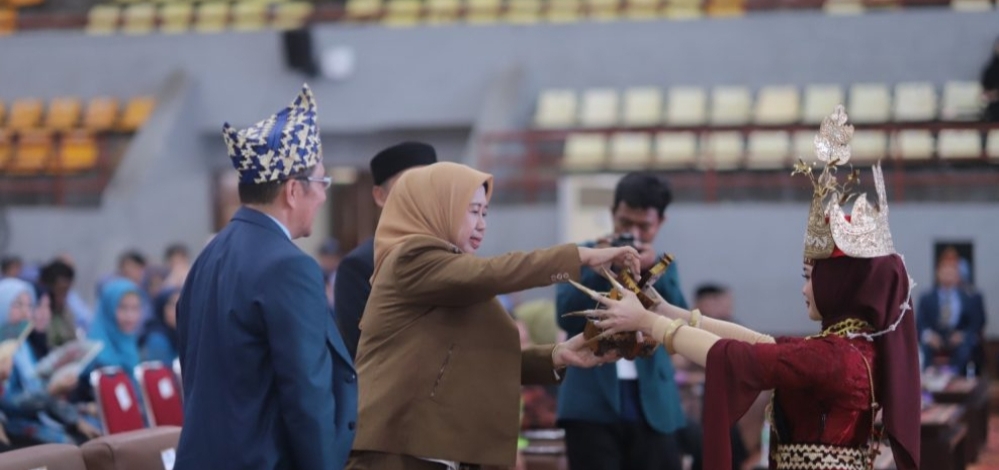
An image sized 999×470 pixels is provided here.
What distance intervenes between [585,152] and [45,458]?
424 inches

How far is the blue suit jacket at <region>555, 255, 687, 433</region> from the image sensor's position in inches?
183

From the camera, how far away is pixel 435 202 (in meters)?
3.64

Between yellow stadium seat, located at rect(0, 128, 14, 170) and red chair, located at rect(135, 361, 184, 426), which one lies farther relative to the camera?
yellow stadium seat, located at rect(0, 128, 14, 170)

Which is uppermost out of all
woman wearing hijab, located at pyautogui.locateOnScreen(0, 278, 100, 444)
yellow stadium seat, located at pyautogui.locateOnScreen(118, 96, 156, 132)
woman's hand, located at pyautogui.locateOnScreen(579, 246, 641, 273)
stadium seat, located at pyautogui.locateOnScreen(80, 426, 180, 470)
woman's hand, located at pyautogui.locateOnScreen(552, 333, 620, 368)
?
yellow stadium seat, located at pyautogui.locateOnScreen(118, 96, 156, 132)

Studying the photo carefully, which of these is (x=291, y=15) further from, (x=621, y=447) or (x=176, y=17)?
(x=621, y=447)

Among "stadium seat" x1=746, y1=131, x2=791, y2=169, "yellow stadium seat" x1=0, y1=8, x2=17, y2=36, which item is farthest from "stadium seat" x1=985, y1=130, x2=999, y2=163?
"yellow stadium seat" x1=0, y1=8, x2=17, y2=36

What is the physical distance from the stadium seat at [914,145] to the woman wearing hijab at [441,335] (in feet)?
33.8

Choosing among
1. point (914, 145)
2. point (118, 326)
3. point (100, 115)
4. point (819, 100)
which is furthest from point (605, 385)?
point (100, 115)

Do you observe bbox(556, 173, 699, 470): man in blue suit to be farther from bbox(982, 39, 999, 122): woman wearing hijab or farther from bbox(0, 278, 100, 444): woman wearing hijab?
bbox(982, 39, 999, 122): woman wearing hijab

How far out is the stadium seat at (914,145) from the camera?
1338 centimetres

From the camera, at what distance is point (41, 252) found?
1544cm

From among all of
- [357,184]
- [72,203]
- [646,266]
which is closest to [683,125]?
[357,184]

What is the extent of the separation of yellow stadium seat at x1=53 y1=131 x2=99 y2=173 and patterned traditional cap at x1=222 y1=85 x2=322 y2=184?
13.3 metres

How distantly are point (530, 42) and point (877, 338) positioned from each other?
39.9ft
